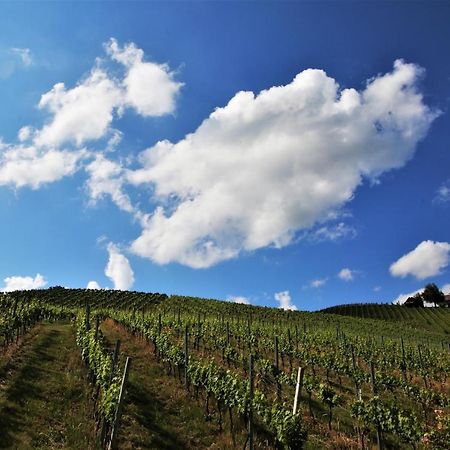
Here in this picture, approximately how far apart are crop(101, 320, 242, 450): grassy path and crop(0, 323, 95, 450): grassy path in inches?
54.8

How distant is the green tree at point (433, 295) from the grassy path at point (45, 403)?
12112 cm

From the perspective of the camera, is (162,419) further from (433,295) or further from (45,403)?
(433,295)

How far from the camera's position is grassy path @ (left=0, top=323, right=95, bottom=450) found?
1197cm

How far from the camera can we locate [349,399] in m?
19.1

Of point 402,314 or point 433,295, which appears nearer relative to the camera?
point 402,314

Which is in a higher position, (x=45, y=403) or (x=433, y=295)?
(x=433, y=295)

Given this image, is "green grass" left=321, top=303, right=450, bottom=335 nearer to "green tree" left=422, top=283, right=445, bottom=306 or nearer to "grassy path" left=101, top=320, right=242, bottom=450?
"green tree" left=422, top=283, right=445, bottom=306

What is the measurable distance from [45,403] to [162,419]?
418 centimetres

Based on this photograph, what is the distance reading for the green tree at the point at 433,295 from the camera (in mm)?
121500

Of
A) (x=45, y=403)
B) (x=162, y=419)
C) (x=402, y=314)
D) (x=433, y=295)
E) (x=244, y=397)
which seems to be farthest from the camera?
(x=433, y=295)

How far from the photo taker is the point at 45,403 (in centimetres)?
1465

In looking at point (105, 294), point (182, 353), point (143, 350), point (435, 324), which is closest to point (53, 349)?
point (143, 350)

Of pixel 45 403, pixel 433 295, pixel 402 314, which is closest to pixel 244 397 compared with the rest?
pixel 45 403

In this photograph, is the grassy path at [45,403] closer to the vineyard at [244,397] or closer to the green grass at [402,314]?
the vineyard at [244,397]
